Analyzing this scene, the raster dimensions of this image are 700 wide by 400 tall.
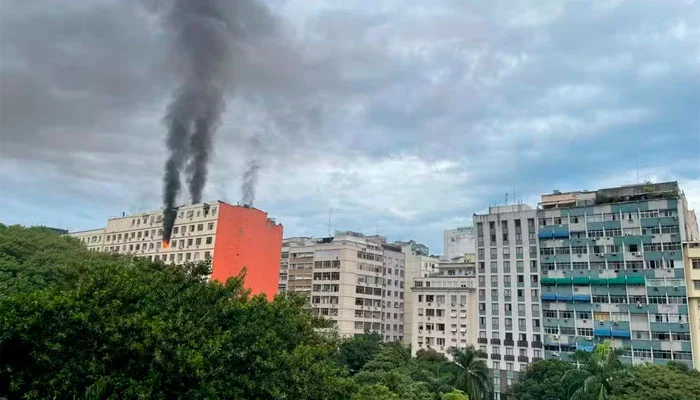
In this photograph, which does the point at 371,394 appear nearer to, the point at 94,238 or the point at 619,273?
the point at 619,273

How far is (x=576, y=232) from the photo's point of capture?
176ft

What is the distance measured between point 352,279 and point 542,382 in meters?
30.9

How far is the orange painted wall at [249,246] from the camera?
60562mm

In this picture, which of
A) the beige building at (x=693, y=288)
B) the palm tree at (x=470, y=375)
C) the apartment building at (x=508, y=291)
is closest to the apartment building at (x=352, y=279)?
the apartment building at (x=508, y=291)

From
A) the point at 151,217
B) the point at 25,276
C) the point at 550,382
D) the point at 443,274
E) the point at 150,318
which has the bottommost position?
the point at 550,382

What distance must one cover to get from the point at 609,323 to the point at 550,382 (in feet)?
35.8

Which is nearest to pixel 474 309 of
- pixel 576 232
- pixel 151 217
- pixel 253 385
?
pixel 576 232

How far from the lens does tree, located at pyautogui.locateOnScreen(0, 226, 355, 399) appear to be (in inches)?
481

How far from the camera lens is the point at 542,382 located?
45031 mm

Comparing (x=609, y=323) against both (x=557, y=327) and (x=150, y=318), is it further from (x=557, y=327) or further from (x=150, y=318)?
(x=150, y=318)

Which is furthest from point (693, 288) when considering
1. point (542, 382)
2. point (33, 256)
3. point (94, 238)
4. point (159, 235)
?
point (94, 238)

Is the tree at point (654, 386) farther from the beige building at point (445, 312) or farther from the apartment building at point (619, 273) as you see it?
the beige building at point (445, 312)

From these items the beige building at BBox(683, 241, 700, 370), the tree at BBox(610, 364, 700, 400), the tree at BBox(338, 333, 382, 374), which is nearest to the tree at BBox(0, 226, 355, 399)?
the tree at BBox(610, 364, 700, 400)

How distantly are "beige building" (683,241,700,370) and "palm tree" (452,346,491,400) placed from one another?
2035 cm
